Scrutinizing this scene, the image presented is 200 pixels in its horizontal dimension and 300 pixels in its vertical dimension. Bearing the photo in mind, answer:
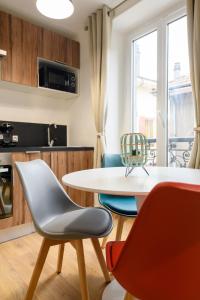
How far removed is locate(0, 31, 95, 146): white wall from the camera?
2.70m

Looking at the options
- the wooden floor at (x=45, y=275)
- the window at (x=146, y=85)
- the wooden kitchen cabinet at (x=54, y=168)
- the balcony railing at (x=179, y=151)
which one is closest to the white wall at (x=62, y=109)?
the wooden kitchen cabinet at (x=54, y=168)

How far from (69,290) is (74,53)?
270 centimetres

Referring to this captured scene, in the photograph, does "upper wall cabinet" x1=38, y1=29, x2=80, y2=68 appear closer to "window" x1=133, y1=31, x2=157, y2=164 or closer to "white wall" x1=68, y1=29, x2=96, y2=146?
"white wall" x1=68, y1=29, x2=96, y2=146

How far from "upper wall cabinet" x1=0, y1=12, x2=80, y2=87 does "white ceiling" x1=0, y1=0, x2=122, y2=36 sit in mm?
143

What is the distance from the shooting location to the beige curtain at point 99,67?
2521mm

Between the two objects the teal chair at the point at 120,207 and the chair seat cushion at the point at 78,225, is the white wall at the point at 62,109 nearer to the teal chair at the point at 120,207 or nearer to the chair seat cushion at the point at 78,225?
the teal chair at the point at 120,207

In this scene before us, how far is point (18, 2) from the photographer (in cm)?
233

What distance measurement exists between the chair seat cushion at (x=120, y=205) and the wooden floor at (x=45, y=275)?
0.47 meters

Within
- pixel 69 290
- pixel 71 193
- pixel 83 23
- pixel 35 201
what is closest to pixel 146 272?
pixel 35 201

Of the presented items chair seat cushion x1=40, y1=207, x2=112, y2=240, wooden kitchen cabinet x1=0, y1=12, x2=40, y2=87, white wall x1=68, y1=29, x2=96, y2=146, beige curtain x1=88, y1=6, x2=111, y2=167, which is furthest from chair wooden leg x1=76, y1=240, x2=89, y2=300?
wooden kitchen cabinet x1=0, y1=12, x2=40, y2=87

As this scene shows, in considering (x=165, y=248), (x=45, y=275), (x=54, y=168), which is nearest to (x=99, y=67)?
(x=54, y=168)

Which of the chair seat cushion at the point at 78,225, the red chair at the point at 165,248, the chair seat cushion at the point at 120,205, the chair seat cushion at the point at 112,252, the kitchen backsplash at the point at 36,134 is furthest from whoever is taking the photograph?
the kitchen backsplash at the point at 36,134

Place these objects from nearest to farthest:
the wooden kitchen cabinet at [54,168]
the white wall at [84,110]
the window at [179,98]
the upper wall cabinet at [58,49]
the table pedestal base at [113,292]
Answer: the table pedestal base at [113,292] → the wooden kitchen cabinet at [54,168] → the window at [179,98] → the upper wall cabinet at [58,49] → the white wall at [84,110]

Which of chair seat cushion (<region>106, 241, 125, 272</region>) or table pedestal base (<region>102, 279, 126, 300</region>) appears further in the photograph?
table pedestal base (<region>102, 279, 126, 300</region>)
